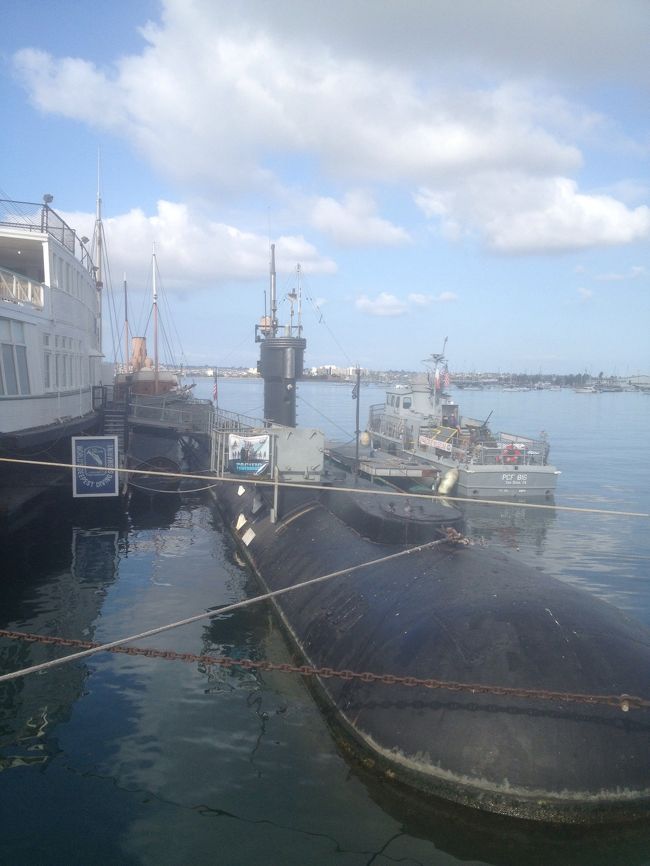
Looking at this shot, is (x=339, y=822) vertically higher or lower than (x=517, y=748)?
lower

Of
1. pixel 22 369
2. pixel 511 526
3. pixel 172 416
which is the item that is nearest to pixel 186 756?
pixel 22 369

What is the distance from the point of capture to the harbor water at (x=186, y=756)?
5.86 m

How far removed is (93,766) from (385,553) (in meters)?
4.91

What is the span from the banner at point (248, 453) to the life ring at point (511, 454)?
15865mm

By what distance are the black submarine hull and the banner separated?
20.2 feet

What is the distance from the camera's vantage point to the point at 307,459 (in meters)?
15.5

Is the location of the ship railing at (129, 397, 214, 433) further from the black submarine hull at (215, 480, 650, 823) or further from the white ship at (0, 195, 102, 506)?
the black submarine hull at (215, 480, 650, 823)

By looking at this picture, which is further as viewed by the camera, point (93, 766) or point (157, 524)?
point (157, 524)

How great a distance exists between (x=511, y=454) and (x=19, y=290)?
67.0ft

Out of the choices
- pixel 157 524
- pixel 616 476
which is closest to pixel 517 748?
A: pixel 157 524

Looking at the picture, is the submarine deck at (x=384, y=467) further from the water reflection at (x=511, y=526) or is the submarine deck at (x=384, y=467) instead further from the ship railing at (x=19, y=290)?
the ship railing at (x=19, y=290)

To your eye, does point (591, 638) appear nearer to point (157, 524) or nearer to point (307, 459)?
point (307, 459)

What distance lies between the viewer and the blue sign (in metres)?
16.6

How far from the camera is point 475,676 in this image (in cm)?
644
